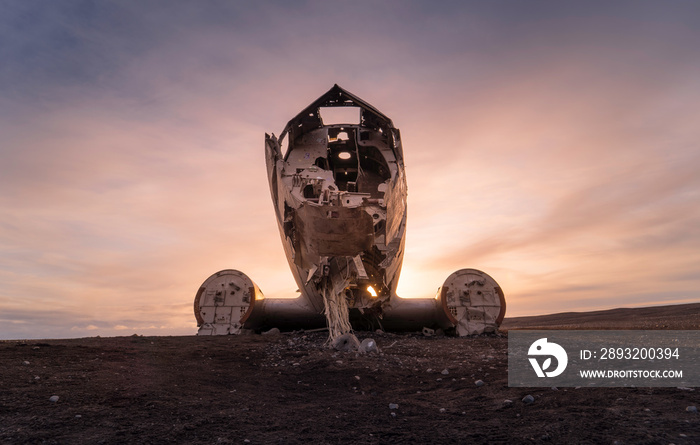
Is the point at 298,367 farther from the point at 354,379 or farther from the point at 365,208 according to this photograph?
the point at 365,208

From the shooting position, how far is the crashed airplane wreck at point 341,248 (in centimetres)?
746

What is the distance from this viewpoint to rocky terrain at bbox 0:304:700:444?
11.0 feet

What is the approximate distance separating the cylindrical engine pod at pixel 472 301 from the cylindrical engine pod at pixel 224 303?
15.7ft

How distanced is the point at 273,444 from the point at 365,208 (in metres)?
4.33

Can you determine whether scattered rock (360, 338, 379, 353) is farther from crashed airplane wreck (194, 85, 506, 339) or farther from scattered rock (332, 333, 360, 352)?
crashed airplane wreck (194, 85, 506, 339)

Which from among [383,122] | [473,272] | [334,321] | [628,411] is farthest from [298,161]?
[628,411]

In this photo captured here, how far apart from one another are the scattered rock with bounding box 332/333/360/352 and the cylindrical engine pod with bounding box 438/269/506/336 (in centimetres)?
393

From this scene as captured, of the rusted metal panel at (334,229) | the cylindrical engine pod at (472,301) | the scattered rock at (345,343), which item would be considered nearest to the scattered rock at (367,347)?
the scattered rock at (345,343)

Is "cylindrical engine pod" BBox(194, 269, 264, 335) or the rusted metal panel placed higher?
the rusted metal panel

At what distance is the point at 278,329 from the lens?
11680 mm

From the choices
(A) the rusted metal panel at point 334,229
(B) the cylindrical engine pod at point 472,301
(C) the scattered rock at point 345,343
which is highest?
(A) the rusted metal panel at point 334,229

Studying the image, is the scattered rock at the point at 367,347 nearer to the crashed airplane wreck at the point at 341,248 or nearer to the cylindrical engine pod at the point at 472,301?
the crashed airplane wreck at the point at 341,248

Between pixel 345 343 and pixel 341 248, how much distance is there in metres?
1.60

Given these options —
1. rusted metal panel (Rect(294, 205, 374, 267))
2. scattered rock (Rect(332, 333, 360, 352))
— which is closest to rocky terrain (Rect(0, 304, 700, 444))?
scattered rock (Rect(332, 333, 360, 352))
